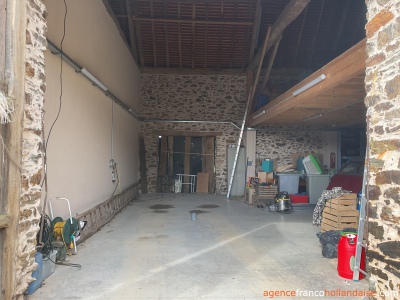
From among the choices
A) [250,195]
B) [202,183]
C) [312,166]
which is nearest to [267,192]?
[250,195]

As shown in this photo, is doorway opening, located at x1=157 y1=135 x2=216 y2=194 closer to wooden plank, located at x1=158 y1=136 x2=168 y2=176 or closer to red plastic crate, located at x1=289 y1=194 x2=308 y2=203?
wooden plank, located at x1=158 y1=136 x2=168 y2=176

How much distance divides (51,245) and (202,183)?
832cm

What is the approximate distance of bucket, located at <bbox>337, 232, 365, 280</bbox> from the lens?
3455 mm

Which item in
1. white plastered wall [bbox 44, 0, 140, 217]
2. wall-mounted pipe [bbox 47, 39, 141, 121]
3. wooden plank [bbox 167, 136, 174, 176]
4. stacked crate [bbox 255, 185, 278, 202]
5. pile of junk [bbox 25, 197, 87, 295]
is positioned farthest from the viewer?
wooden plank [bbox 167, 136, 174, 176]

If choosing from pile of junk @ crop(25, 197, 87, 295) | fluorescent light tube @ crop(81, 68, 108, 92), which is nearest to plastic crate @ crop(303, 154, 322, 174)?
fluorescent light tube @ crop(81, 68, 108, 92)

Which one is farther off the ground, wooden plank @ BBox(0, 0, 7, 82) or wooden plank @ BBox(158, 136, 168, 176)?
wooden plank @ BBox(0, 0, 7, 82)

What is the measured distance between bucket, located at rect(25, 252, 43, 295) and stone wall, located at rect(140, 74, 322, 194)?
27.9 feet

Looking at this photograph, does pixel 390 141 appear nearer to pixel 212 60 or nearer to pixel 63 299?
pixel 63 299

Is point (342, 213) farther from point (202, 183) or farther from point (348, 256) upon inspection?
point (202, 183)

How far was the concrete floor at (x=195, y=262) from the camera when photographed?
3178mm

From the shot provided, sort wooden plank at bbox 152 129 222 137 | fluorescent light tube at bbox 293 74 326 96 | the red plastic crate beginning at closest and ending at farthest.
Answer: fluorescent light tube at bbox 293 74 326 96 → the red plastic crate → wooden plank at bbox 152 129 222 137

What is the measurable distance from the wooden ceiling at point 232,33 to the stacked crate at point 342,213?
3102 millimetres

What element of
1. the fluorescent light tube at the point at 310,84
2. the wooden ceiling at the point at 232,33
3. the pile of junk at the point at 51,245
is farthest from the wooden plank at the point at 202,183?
the pile of junk at the point at 51,245

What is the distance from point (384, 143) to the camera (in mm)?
2822
